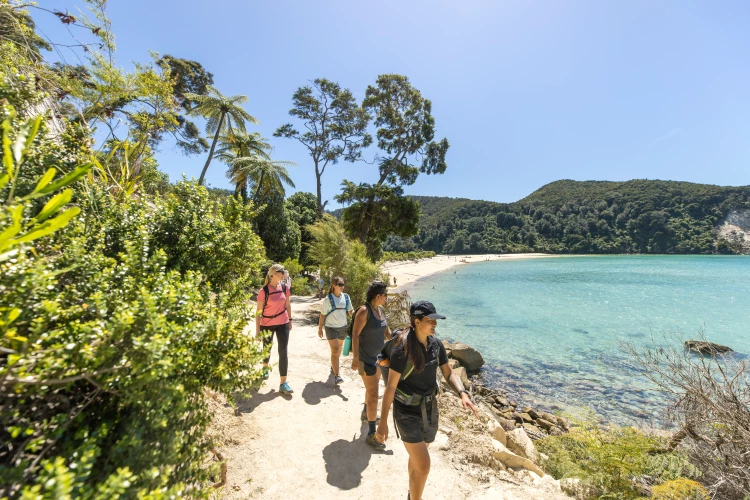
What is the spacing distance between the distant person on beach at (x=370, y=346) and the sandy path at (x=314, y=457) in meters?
0.38

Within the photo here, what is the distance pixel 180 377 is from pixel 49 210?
1136mm

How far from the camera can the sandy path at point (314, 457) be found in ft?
11.0

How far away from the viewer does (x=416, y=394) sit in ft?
9.50

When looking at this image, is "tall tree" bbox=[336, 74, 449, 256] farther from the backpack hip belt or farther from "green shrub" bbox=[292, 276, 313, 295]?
the backpack hip belt

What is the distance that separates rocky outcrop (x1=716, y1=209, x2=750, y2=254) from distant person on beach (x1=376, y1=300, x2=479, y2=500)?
140 meters

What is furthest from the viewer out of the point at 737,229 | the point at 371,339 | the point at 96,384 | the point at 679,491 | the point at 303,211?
the point at 737,229

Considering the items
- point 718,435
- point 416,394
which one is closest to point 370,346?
point 416,394

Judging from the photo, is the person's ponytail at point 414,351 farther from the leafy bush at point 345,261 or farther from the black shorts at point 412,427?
the leafy bush at point 345,261

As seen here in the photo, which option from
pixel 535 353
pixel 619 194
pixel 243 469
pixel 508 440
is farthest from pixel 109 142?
pixel 619 194

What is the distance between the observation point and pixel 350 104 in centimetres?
2644

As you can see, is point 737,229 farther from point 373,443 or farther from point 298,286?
point 373,443

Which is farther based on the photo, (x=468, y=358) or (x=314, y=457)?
(x=468, y=358)

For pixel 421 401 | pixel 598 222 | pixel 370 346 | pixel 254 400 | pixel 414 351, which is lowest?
pixel 254 400

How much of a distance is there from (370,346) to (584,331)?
18.0 meters
